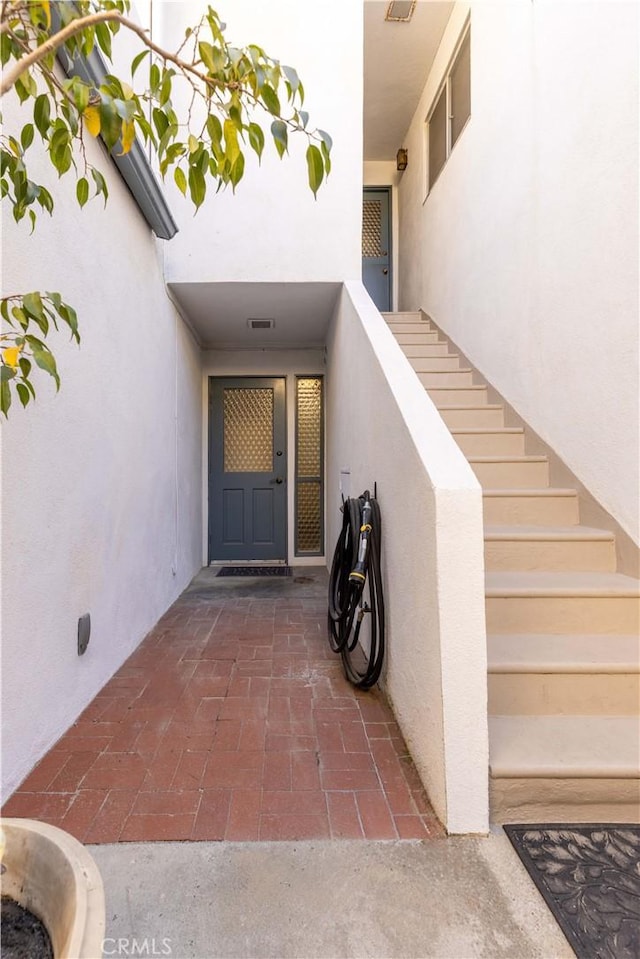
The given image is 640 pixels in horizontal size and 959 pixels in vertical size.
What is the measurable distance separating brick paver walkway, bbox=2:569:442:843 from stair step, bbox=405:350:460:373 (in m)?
2.39

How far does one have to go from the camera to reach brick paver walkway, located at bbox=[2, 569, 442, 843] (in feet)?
4.68

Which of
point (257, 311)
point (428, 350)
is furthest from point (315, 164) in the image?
point (257, 311)

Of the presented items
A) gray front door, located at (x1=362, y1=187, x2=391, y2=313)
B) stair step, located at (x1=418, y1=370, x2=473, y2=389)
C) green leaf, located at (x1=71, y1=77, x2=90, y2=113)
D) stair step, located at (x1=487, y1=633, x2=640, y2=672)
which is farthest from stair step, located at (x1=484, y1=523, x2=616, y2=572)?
gray front door, located at (x1=362, y1=187, x2=391, y2=313)

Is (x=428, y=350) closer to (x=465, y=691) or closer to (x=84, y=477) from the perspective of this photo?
(x=84, y=477)

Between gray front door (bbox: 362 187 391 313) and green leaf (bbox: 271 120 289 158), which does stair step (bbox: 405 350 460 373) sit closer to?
gray front door (bbox: 362 187 391 313)

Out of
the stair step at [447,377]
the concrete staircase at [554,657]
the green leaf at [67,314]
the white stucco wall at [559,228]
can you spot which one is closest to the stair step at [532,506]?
the concrete staircase at [554,657]

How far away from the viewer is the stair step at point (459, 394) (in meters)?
3.41

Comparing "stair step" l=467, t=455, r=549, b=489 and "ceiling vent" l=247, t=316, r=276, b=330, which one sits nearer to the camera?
"stair step" l=467, t=455, r=549, b=489

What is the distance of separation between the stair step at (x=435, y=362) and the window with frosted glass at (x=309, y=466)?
1.66m

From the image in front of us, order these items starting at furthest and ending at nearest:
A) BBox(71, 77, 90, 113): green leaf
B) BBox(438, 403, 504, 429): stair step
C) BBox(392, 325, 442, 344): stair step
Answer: BBox(392, 325, 442, 344): stair step → BBox(438, 403, 504, 429): stair step → BBox(71, 77, 90, 113): green leaf

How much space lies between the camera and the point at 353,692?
222 centimetres

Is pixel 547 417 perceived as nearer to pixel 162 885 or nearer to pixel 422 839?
pixel 422 839

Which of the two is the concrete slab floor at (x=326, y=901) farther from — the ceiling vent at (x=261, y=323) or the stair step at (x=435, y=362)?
the ceiling vent at (x=261, y=323)

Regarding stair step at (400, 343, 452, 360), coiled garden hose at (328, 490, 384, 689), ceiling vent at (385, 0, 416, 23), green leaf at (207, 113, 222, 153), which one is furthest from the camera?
ceiling vent at (385, 0, 416, 23)
